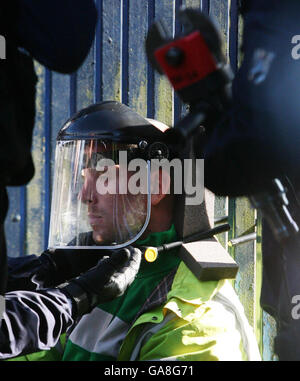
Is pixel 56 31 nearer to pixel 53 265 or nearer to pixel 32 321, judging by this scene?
pixel 32 321

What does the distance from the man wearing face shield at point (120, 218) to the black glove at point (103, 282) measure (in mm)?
102

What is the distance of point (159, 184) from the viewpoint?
2.17m

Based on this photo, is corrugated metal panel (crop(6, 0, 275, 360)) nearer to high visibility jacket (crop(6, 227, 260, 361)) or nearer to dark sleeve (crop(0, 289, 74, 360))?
high visibility jacket (crop(6, 227, 260, 361))

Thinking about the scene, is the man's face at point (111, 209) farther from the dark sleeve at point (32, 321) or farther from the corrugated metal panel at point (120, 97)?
the corrugated metal panel at point (120, 97)

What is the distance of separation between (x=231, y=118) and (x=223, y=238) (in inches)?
101

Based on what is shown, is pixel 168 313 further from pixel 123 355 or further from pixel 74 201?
pixel 74 201

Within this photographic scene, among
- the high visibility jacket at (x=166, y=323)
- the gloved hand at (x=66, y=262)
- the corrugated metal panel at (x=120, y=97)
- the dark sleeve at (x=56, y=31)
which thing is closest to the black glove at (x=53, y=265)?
the gloved hand at (x=66, y=262)

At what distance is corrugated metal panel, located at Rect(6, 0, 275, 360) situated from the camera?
2.93m

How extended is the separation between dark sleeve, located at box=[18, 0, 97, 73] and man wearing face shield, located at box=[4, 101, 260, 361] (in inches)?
32.6

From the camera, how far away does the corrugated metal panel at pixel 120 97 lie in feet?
9.62

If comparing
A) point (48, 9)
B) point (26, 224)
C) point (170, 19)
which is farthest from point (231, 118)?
point (170, 19)

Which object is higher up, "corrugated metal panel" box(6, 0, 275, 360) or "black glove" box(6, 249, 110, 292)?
"corrugated metal panel" box(6, 0, 275, 360)

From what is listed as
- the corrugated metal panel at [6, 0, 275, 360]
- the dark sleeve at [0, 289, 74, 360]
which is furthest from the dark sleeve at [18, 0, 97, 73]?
the corrugated metal panel at [6, 0, 275, 360]

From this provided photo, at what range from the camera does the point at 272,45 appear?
103 cm
